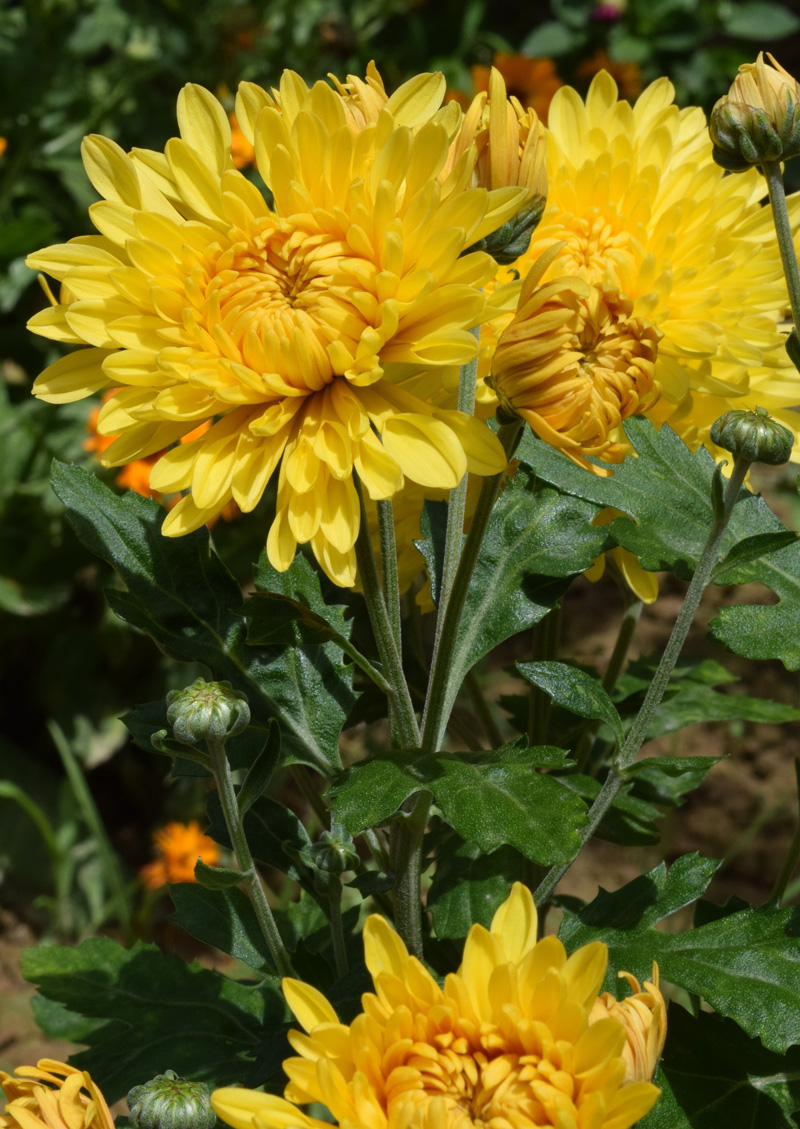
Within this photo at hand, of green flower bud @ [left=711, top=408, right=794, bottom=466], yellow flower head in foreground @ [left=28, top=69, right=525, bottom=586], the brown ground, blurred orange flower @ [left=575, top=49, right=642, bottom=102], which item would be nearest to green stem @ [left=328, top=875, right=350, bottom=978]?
yellow flower head in foreground @ [left=28, top=69, right=525, bottom=586]

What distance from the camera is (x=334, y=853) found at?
102 cm

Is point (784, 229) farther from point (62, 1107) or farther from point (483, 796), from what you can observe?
point (62, 1107)

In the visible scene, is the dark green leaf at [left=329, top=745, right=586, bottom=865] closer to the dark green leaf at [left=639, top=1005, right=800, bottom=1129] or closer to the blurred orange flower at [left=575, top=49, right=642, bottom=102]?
the dark green leaf at [left=639, top=1005, right=800, bottom=1129]

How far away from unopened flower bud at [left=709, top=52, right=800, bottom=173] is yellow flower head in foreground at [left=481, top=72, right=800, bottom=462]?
0.14 m

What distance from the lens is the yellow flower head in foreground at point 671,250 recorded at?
1.07 m

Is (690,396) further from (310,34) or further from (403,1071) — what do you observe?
(310,34)

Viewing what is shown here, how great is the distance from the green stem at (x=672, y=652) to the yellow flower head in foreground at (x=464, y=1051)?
5.9 inches

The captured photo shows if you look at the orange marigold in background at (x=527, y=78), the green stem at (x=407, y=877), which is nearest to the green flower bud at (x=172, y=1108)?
the green stem at (x=407, y=877)

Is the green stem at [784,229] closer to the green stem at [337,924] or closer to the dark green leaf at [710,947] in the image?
the dark green leaf at [710,947]

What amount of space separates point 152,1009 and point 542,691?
1.72 feet

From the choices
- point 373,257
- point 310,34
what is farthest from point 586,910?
point 310,34

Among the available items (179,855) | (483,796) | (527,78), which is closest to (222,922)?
(483,796)

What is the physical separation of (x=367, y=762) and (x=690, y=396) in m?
Result: 0.50

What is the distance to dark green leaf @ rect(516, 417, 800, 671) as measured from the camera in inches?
39.4
